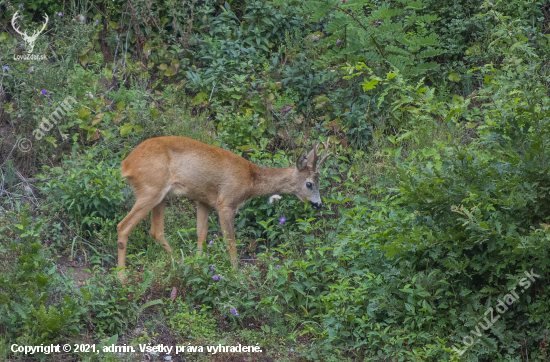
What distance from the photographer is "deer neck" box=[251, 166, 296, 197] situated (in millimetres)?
7883

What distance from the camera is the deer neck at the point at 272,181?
7.88 metres

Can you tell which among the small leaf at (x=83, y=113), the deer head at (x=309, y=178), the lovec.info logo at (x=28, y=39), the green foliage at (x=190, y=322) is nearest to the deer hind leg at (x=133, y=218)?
the green foliage at (x=190, y=322)

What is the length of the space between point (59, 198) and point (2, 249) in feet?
7.39

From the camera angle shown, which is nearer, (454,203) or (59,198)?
(454,203)

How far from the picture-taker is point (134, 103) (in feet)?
29.1

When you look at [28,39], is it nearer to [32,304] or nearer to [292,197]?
[292,197]

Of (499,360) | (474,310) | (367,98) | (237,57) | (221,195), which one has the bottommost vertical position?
(499,360)

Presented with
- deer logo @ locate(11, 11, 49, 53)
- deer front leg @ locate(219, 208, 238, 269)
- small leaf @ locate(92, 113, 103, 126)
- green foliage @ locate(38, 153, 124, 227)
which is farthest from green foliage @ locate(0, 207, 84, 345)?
deer logo @ locate(11, 11, 49, 53)

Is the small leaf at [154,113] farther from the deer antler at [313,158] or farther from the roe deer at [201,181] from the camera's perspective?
the deer antler at [313,158]

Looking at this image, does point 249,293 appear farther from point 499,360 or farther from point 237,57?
point 237,57

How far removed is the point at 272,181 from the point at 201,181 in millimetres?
977

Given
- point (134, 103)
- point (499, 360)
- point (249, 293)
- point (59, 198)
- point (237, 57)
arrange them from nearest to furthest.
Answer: point (499, 360) → point (249, 293) → point (59, 198) → point (134, 103) → point (237, 57)

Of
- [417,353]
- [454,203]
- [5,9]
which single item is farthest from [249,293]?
[5,9]

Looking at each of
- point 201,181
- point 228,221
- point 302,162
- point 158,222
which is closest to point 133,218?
point 158,222
